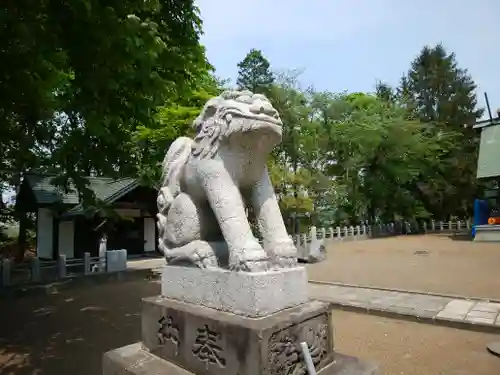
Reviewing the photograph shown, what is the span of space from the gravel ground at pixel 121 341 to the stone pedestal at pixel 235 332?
1.67 meters

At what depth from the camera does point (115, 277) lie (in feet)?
34.1

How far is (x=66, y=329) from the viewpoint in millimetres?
5586

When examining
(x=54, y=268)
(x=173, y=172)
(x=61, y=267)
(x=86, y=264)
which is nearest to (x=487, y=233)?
(x=86, y=264)

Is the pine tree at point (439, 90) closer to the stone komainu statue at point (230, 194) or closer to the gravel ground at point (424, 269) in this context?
the gravel ground at point (424, 269)

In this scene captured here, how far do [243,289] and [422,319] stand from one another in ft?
14.4

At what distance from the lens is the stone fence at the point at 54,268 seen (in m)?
8.50

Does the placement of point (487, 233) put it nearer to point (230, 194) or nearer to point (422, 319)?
point (422, 319)

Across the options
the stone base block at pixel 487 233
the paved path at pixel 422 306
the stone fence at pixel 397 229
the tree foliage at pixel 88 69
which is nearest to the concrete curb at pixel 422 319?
the paved path at pixel 422 306

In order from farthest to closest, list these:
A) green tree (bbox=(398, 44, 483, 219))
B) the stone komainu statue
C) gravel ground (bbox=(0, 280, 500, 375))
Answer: green tree (bbox=(398, 44, 483, 219)) < gravel ground (bbox=(0, 280, 500, 375)) < the stone komainu statue

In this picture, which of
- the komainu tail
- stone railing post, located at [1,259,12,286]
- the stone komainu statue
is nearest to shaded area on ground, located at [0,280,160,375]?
stone railing post, located at [1,259,12,286]

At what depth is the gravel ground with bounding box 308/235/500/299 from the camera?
783 cm

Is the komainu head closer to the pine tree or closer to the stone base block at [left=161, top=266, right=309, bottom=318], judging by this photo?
the stone base block at [left=161, top=266, right=309, bottom=318]

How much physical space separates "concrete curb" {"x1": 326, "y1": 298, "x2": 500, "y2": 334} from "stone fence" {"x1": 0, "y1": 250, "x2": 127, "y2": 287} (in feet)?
23.5

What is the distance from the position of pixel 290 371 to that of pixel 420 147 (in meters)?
23.9
